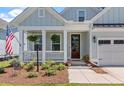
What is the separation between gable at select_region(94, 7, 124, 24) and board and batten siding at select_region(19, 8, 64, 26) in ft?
13.0

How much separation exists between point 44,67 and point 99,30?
695cm

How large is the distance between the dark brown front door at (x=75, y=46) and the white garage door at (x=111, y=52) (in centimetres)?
329

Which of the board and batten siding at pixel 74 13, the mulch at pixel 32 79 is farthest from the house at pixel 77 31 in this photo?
the mulch at pixel 32 79

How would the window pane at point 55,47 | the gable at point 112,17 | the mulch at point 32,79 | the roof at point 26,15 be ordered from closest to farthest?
1. the mulch at point 32,79
2. the roof at point 26,15
3. the gable at point 112,17
4. the window pane at point 55,47

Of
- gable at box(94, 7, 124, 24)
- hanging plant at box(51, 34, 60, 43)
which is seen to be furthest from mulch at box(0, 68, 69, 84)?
gable at box(94, 7, 124, 24)

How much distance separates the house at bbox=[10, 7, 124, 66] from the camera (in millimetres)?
27078

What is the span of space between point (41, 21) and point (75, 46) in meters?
5.34

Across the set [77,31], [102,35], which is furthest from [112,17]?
[77,31]

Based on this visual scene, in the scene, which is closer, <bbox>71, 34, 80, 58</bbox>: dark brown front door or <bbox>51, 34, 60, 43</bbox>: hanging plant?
<bbox>51, 34, 60, 43</bbox>: hanging plant

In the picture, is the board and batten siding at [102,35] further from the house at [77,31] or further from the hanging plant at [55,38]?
the hanging plant at [55,38]

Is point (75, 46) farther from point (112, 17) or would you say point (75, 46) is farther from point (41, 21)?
point (41, 21)

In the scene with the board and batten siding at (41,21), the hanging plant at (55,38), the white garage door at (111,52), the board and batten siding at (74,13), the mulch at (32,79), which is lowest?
the mulch at (32,79)

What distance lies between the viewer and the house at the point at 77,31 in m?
27.1

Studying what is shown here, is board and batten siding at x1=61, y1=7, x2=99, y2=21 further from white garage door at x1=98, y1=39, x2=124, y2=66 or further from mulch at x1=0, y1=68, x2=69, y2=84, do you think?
mulch at x1=0, y1=68, x2=69, y2=84
